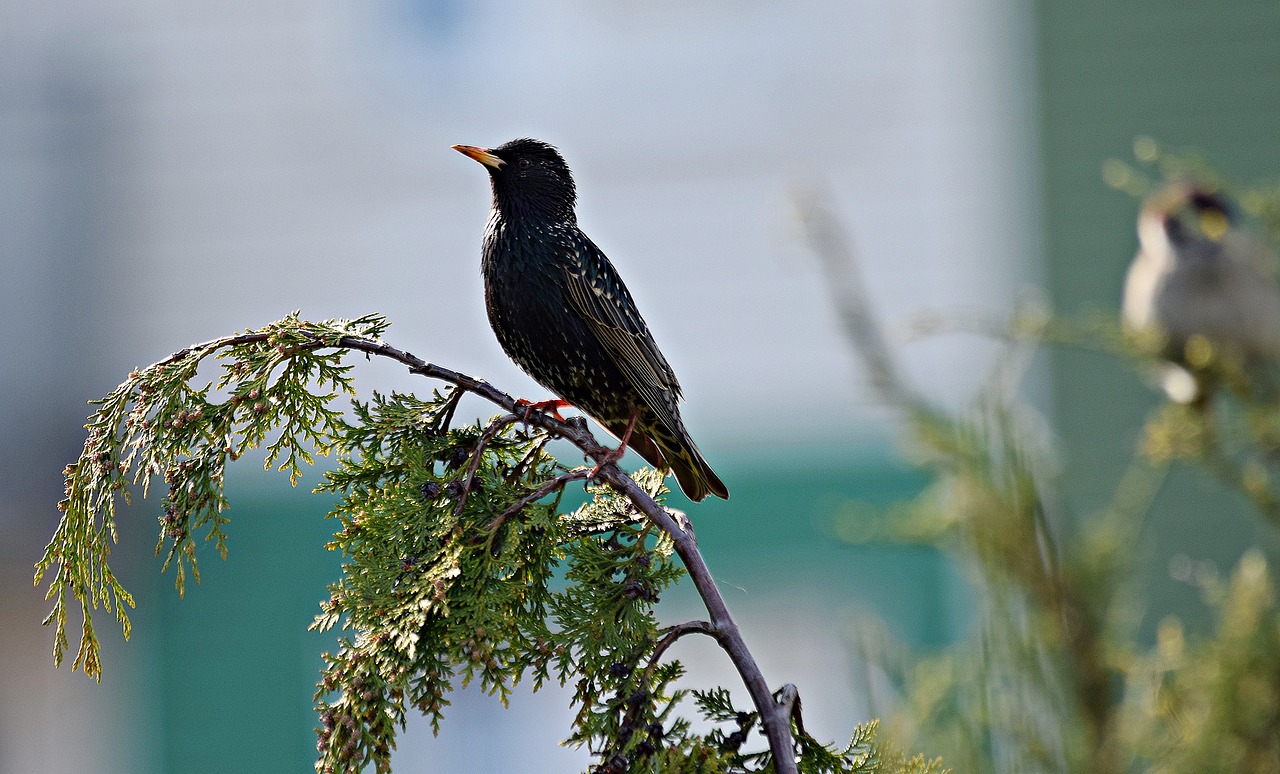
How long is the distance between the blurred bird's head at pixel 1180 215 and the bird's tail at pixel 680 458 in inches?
44.9

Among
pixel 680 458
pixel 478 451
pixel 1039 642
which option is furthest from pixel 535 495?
pixel 680 458

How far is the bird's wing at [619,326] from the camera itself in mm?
2580

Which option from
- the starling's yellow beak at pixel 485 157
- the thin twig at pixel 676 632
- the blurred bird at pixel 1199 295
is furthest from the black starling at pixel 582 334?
the thin twig at pixel 676 632

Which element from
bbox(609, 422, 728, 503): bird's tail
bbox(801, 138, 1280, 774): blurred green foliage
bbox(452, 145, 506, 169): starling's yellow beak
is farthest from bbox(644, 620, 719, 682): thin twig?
bbox(452, 145, 506, 169): starling's yellow beak

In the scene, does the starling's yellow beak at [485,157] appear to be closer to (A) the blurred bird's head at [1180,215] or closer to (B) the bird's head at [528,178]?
(B) the bird's head at [528,178]

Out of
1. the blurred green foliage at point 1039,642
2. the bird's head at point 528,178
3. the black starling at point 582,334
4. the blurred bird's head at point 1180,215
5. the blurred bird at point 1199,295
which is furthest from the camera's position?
the blurred bird's head at point 1180,215

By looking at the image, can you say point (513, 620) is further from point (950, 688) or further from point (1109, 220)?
point (1109, 220)

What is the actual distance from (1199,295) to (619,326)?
120 cm

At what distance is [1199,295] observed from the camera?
2.73 metres

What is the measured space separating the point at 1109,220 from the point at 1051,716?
6.02 metres

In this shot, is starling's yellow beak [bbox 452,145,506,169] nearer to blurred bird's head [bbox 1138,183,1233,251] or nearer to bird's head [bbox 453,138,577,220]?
bird's head [bbox 453,138,577,220]

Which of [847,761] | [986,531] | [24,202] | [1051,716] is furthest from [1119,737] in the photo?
[24,202]

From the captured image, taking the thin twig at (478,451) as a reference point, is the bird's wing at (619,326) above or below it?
above

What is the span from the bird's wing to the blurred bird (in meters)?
0.88
